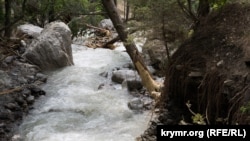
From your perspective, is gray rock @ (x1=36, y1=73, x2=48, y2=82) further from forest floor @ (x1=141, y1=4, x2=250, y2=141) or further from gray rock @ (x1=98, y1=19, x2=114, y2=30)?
gray rock @ (x1=98, y1=19, x2=114, y2=30)

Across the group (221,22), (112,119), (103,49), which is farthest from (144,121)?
(103,49)

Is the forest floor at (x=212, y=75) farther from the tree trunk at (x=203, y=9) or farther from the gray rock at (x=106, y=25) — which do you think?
the gray rock at (x=106, y=25)

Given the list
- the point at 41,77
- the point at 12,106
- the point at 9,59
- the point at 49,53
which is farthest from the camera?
the point at 49,53

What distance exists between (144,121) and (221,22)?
2068mm

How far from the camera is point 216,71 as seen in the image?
4.65 m

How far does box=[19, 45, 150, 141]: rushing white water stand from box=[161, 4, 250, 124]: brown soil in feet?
2.86

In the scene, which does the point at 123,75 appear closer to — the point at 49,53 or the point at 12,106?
the point at 49,53

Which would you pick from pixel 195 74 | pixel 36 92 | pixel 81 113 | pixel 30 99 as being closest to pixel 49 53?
pixel 36 92

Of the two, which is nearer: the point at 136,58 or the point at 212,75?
the point at 212,75

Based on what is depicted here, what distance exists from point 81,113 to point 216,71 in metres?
2.86

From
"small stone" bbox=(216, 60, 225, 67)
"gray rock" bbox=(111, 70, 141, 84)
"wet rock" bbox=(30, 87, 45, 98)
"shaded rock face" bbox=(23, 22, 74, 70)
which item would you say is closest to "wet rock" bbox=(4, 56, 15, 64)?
"shaded rock face" bbox=(23, 22, 74, 70)

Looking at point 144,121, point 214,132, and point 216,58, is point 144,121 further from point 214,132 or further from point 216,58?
point 214,132

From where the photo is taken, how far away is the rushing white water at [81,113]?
5.62 m

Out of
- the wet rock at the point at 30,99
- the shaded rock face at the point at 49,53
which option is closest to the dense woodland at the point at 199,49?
the wet rock at the point at 30,99
